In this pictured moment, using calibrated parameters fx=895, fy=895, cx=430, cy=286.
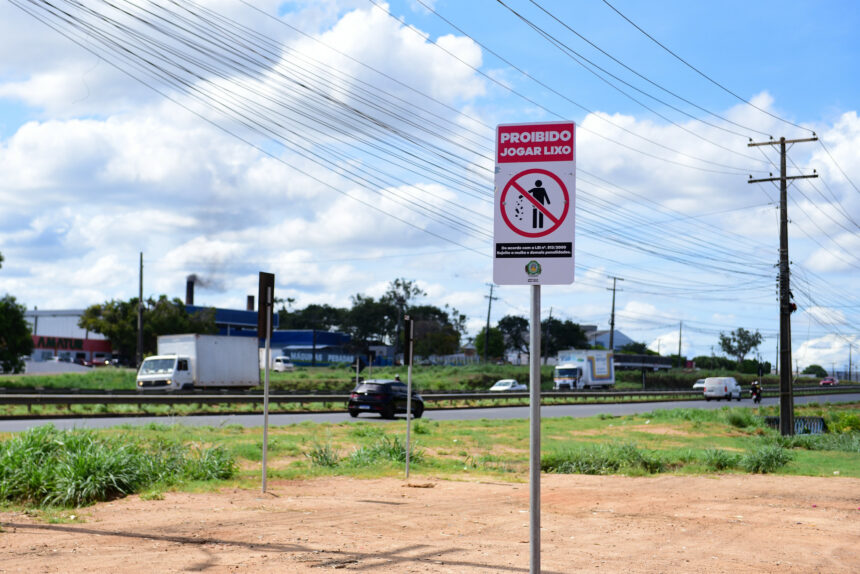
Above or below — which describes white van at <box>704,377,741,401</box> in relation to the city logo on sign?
below

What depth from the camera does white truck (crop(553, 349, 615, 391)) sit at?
225 ft

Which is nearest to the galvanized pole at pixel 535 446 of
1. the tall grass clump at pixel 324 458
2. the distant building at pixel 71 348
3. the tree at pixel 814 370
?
the tall grass clump at pixel 324 458

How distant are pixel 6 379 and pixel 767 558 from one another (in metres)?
55.1

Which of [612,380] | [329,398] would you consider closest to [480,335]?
[612,380]

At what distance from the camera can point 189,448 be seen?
45.4 ft

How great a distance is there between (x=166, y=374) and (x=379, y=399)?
1448 centimetres

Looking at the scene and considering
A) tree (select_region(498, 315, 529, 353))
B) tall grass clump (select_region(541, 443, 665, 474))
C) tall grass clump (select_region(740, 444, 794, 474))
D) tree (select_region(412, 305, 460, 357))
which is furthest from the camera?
tree (select_region(498, 315, 529, 353))

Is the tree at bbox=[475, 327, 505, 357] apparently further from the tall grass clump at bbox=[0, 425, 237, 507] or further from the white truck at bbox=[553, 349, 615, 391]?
the tall grass clump at bbox=[0, 425, 237, 507]

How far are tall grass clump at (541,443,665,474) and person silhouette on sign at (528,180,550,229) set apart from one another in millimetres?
12324

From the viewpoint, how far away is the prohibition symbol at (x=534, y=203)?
15.1 ft

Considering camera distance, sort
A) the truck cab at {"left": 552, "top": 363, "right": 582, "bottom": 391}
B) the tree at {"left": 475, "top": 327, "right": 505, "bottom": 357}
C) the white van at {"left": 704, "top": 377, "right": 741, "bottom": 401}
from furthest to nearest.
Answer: the tree at {"left": 475, "top": 327, "right": 505, "bottom": 357} → the truck cab at {"left": 552, "top": 363, "right": 582, "bottom": 391} → the white van at {"left": 704, "top": 377, "right": 741, "bottom": 401}

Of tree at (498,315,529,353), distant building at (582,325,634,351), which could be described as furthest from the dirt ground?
distant building at (582,325,634,351)

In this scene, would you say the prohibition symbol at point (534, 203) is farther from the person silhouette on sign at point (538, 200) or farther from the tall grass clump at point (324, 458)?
the tall grass clump at point (324, 458)

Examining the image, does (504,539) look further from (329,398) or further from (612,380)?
(612,380)
